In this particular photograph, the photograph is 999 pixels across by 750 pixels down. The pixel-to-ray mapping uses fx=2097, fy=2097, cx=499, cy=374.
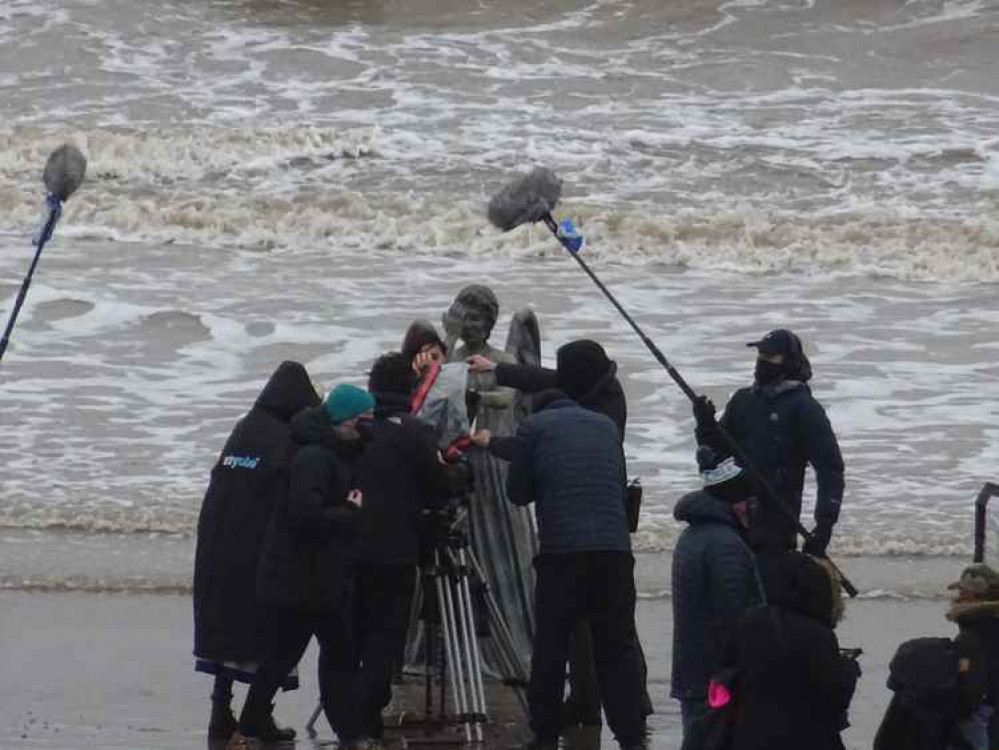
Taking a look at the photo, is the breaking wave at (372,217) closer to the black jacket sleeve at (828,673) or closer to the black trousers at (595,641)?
the black trousers at (595,641)

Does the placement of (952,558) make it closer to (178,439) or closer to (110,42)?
(178,439)

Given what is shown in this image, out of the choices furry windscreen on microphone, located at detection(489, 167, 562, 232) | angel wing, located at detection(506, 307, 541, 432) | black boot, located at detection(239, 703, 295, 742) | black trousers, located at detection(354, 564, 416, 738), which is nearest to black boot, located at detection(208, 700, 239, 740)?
black boot, located at detection(239, 703, 295, 742)

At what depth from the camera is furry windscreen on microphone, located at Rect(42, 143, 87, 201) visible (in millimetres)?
7539

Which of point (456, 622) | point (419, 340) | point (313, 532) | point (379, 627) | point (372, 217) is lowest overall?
point (372, 217)

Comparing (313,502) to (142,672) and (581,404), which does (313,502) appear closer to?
(581,404)

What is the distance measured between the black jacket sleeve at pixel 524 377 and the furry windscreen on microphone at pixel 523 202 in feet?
1.92

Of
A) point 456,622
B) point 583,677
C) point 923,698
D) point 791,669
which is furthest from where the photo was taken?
point 583,677

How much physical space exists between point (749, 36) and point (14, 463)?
1774 centimetres

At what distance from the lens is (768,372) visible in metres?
7.37

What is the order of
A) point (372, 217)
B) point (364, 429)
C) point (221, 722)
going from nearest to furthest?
point (364, 429) → point (221, 722) → point (372, 217)

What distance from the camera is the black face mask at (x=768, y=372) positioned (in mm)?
7348

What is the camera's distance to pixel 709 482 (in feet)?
20.0

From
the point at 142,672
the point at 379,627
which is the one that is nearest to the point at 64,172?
the point at 142,672

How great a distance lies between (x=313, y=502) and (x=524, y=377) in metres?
1.12
